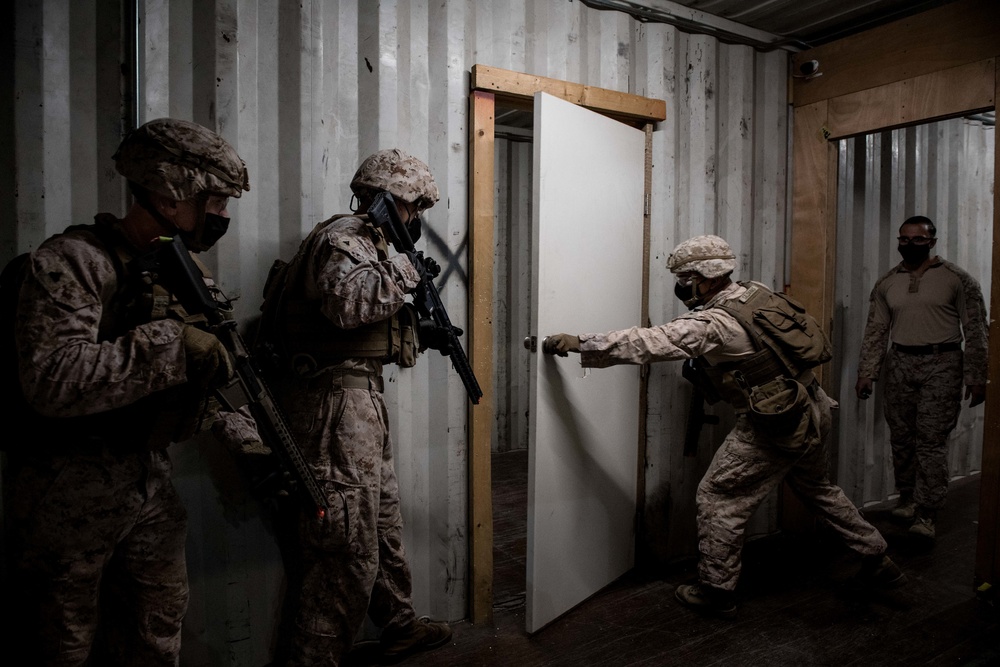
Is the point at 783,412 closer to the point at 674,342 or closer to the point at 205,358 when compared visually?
the point at 674,342

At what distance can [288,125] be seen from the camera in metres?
2.21

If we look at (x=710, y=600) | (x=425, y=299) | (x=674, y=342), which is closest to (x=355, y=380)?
(x=425, y=299)

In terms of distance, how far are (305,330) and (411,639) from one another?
129 centimetres

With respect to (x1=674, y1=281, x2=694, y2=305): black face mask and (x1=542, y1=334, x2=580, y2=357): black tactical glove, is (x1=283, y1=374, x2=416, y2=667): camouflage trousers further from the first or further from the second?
(x1=674, y1=281, x2=694, y2=305): black face mask

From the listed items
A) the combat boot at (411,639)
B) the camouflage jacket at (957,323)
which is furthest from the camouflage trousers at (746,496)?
the camouflage jacket at (957,323)

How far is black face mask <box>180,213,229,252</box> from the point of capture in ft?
5.38

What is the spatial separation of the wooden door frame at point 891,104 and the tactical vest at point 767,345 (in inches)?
35.2

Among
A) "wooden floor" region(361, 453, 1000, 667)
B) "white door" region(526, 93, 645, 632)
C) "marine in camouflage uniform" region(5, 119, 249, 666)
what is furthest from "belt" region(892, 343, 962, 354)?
"marine in camouflage uniform" region(5, 119, 249, 666)

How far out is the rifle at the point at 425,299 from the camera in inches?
80.7

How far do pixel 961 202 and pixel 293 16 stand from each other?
5.01 meters

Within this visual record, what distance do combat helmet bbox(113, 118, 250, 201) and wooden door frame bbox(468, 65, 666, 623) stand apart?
45.6 inches

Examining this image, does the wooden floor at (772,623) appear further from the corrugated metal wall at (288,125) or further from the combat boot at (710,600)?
the corrugated metal wall at (288,125)

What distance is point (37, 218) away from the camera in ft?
6.11

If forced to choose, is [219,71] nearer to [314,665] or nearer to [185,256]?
[185,256]
